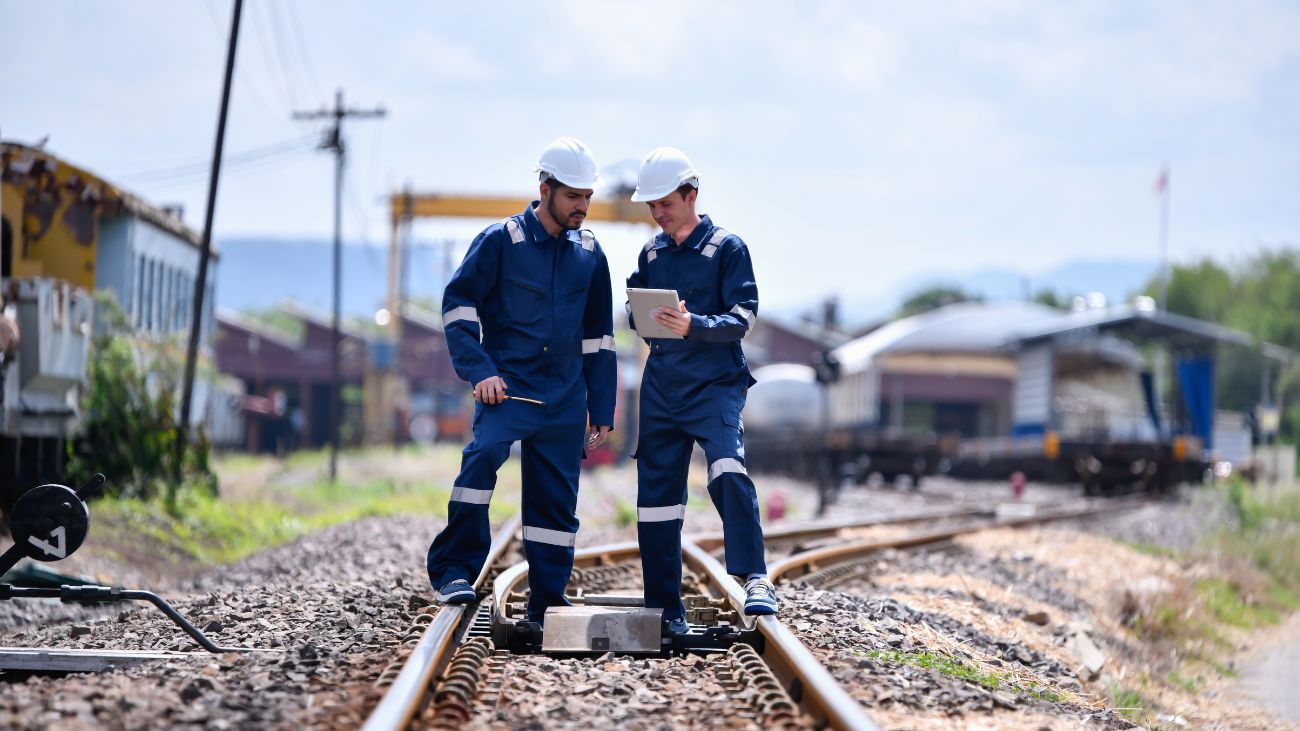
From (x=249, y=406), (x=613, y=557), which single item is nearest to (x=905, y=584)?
(x=613, y=557)

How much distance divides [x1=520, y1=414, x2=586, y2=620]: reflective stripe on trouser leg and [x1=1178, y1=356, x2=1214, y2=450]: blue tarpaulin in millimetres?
30415

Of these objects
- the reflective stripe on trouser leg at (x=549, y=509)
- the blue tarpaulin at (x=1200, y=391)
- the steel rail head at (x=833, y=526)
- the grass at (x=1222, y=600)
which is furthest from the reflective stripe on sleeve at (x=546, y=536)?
the blue tarpaulin at (x=1200, y=391)

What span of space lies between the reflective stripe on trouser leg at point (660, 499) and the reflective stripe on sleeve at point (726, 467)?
0.14 m

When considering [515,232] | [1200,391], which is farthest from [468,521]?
[1200,391]

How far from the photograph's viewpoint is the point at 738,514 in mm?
5828

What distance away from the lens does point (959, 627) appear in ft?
24.0

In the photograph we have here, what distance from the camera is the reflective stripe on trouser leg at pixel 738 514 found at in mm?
5770

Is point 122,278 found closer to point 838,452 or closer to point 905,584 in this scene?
point 905,584

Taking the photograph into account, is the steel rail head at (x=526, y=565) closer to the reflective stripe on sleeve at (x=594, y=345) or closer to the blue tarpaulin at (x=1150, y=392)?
the reflective stripe on sleeve at (x=594, y=345)

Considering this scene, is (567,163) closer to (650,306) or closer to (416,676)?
(650,306)

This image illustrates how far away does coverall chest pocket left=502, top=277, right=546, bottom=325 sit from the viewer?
5812mm

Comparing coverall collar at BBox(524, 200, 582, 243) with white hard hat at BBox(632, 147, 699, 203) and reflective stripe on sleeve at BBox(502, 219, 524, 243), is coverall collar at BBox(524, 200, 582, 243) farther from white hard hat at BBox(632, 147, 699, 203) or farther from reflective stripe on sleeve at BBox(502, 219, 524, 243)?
white hard hat at BBox(632, 147, 699, 203)

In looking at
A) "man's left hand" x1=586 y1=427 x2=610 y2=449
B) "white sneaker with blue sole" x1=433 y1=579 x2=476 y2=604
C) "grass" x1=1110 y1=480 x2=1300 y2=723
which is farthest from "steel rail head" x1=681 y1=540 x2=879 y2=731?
"grass" x1=1110 y1=480 x2=1300 y2=723

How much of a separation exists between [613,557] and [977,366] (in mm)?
48595
